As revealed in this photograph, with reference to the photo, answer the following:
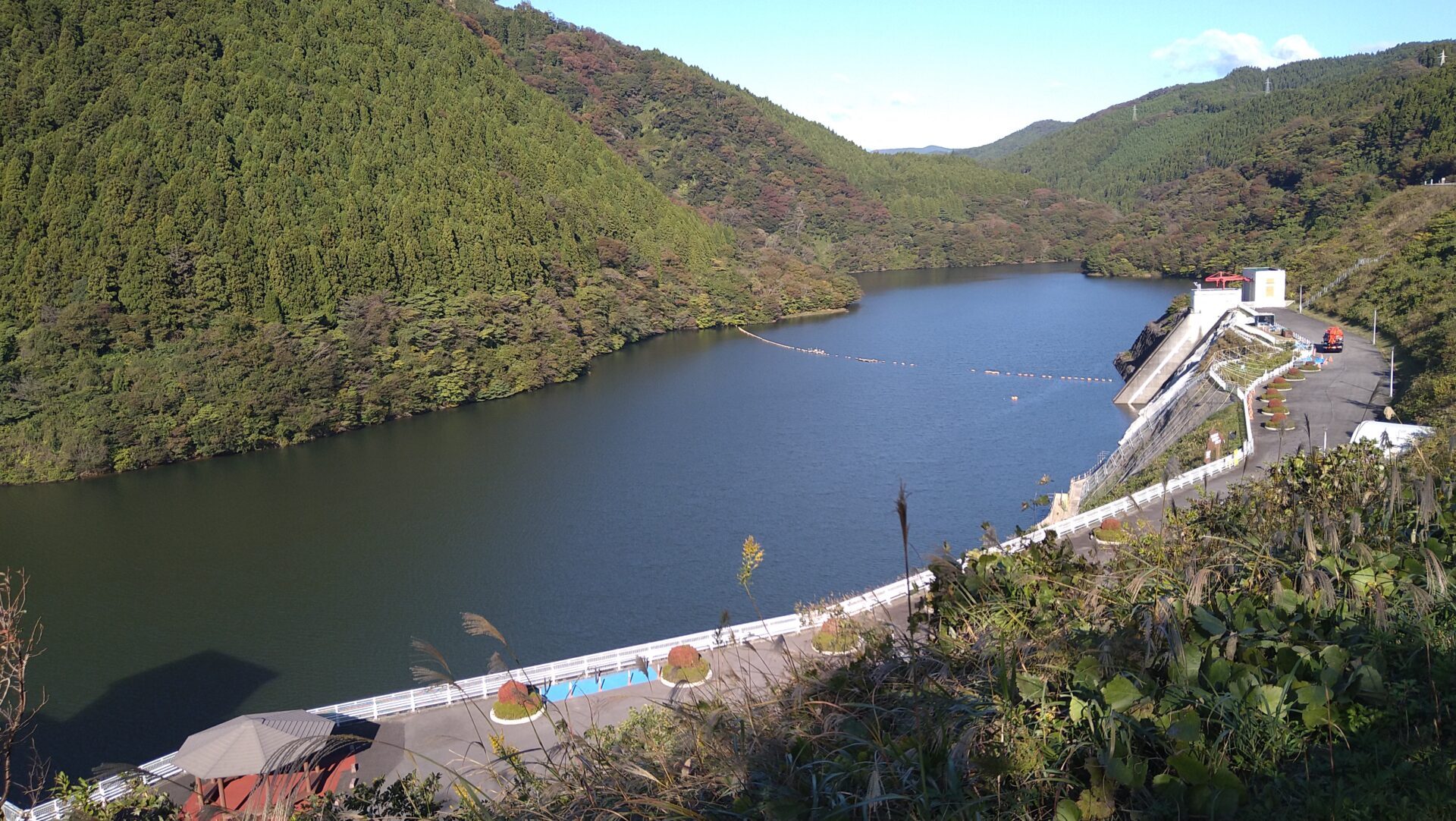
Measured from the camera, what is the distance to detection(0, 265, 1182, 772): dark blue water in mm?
15172

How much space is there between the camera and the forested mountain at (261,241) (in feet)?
91.8

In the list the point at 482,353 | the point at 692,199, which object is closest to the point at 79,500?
the point at 482,353

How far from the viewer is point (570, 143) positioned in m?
56.0

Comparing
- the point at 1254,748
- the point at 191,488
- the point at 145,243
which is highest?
the point at 145,243

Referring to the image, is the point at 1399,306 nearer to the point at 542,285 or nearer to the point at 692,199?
the point at 542,285

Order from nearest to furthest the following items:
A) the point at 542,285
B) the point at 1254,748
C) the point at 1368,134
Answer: the point at 1254,748, the point at 542,285, the point at 1368,134

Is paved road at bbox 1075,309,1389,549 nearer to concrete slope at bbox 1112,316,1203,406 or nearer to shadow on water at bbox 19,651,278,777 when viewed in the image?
concrete slope at bbox 1112,316,1203,406

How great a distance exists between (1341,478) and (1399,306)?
26759 mm

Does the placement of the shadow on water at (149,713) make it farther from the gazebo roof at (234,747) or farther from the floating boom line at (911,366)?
the floating boom line at (911,366)

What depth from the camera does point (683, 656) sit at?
1039 centimetres

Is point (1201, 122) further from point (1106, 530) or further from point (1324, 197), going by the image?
point (1106, 530)

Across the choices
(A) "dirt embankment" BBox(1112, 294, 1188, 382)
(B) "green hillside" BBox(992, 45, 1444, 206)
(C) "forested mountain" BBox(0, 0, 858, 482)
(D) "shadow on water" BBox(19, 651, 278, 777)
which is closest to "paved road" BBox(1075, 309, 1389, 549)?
(A) "dirt embankment" BBox(1112, 294, 1188, 382)

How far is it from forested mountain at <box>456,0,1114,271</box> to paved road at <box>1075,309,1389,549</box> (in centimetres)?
5694

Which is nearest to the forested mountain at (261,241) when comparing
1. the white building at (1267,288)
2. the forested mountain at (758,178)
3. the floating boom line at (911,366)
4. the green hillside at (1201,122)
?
the floating boom line at (911,366)
